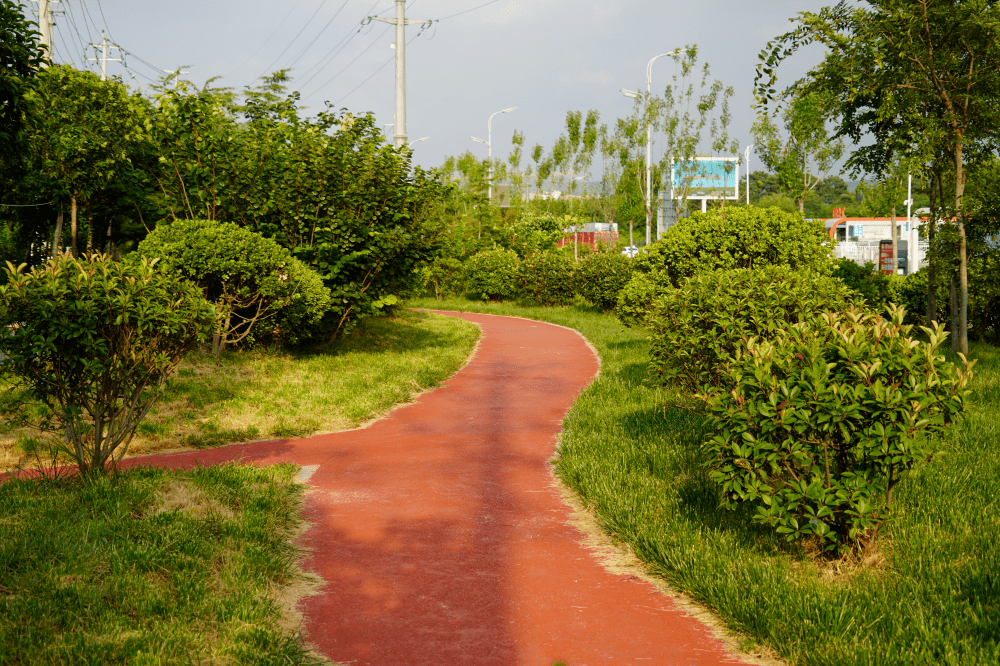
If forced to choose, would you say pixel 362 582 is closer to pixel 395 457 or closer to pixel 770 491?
pixel 770 491

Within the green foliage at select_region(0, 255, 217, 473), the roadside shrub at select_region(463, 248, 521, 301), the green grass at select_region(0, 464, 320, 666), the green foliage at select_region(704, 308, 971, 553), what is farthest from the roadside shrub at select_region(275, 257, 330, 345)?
the roadside shrub at select_region(463, 248, 521, 301)

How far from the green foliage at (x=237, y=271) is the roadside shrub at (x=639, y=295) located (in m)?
5.07

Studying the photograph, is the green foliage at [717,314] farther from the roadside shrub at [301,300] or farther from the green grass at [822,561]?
the roadside shrub at [301,300]

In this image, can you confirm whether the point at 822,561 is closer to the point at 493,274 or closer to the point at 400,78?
the point at 400,78

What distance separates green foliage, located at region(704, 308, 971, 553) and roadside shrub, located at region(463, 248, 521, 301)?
22.3m

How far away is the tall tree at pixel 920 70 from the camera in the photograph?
34.7 feet

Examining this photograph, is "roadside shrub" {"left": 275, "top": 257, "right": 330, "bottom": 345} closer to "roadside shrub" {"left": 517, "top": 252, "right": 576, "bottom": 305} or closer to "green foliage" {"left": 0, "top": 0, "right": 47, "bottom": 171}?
"green foliage" {"left": 0, "top": 0, "right": 47, "bottom": 171}

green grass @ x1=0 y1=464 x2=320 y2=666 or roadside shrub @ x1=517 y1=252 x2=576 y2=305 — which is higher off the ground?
roadside shrub @ x1=517 y1=252 x2=576 y2=305

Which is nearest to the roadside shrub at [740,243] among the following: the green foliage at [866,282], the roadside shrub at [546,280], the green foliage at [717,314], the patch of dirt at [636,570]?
the green foliage at [866,282]

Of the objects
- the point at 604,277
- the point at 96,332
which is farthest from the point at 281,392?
the point at 604,277

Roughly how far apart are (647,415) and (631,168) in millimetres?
22799

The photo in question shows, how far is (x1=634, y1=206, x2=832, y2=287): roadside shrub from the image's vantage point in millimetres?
12445

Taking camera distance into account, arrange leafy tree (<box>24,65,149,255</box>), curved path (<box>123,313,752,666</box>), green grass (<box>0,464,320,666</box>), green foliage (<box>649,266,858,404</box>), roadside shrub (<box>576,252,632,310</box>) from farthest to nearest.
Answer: roadside shrub (<box>576,252,632,310</box>), leafy tree (<box>24,65,149,255</box>), green foliage (<box>649,266,858,404</box>), curved path (<box>123,313,752,666</box>), green grass (<box>0,464,320,666</box>)

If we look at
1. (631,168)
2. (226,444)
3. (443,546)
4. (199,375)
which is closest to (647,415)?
(443,546)
